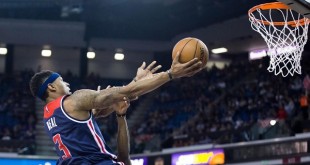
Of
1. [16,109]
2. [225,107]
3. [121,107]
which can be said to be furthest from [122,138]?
[16,109]

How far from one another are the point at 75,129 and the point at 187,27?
72.2ft

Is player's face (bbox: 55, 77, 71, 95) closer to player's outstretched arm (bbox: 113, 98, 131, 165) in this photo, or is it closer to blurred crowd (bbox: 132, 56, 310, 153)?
player's outstretched arm (bbox: 113, 98, 131, 165)

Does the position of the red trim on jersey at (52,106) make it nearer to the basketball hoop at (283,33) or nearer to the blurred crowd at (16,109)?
the basketball hoop at (283,33)

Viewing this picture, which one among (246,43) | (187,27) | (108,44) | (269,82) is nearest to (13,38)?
(108,44)

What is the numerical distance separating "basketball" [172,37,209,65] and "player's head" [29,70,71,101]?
37.5 inches

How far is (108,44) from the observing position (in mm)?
29125

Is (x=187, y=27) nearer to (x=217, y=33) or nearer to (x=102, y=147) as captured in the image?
(x=217, y=33)

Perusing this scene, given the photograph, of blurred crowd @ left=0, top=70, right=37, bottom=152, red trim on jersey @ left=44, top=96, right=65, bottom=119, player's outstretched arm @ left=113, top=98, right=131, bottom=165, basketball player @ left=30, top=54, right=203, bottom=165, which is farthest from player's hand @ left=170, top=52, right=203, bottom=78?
blurred crowd @ left=0, top=70, right=37, bottom=152

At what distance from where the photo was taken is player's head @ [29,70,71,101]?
511cm

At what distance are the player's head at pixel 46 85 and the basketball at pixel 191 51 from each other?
95cm

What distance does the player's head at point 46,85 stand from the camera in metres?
5.11

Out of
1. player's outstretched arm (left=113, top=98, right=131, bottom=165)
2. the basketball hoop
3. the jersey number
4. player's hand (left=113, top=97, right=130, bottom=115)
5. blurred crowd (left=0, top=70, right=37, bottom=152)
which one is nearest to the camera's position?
the jersey number

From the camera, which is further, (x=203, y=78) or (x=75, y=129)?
(x=203, y=78)

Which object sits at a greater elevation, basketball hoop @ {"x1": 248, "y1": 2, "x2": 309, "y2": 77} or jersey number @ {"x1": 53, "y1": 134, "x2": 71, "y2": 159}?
basketball hoop @ {"x1": 248, "y1": 2, "x2": 309, "y2": 77}
